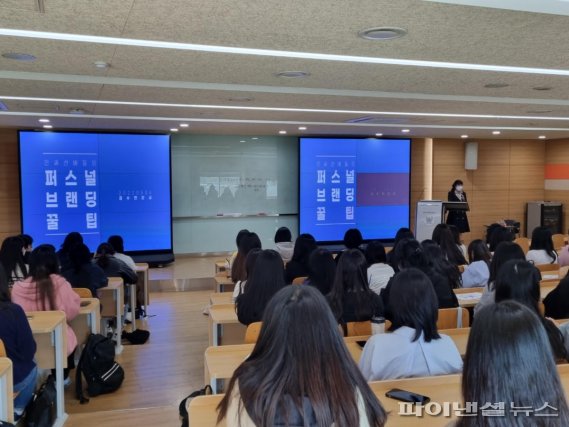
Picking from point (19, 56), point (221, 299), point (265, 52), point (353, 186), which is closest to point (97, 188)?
point (353, 186)

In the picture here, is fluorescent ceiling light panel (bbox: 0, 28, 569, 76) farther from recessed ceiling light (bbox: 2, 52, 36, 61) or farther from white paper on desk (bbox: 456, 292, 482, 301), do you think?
white paper on desk (bbox: 456, 292, 482, 301)

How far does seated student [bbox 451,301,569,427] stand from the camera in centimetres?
129

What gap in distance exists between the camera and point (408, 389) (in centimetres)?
227

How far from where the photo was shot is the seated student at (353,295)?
351 cm

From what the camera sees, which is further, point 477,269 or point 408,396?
point 477,269

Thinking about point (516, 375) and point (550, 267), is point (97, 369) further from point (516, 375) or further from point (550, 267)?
point (550, 267)

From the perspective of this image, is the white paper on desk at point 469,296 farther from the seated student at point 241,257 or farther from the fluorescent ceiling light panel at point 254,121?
the fluorescent ceiling light panel at point 254,121

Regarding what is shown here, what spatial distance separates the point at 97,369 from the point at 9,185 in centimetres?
636

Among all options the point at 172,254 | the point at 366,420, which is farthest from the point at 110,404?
the point at 172,254

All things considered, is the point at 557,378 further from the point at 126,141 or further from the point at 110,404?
the point at 126,141

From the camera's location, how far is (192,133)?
1012 centimetres

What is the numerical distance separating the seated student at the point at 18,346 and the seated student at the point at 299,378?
215 centimetres

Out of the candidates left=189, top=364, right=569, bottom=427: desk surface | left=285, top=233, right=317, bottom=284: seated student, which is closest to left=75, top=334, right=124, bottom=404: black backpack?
left=285, top=233, right=317, bottom=284: seated student

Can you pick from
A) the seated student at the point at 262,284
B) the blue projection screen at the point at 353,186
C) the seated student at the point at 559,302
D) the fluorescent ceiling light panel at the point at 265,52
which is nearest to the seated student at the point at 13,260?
the fluorescent ceiling light panel at the point at 265,52
